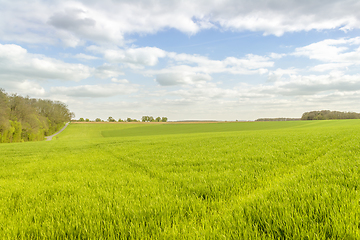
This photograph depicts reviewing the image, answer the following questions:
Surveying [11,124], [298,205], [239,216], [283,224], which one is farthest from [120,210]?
[11,124]

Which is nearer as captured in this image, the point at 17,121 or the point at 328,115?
the point at 17,121

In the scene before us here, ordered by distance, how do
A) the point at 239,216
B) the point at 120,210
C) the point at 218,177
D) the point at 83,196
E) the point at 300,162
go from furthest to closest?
the point at 300,162
the point at 218,177
the point at 83,196
the point at 120,210
the point at 239,216

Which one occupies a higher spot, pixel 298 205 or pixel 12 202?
pixel 298 205

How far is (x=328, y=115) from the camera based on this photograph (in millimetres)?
141625

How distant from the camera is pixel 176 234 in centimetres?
309

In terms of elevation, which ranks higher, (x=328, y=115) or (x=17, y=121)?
(x=328, y=115)

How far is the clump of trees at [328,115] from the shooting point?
446ft

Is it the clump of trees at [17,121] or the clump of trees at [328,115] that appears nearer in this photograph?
the clump of trees at [17,121]

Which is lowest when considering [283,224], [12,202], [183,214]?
[12,202]

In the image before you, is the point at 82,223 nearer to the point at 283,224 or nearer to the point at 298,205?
the point at 283,224

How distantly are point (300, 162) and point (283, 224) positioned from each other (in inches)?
258

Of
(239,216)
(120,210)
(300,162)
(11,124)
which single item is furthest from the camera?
(11,124)

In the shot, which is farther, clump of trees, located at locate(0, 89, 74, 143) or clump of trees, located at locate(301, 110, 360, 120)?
clump of trees, located at locate(301, 110, 360, 120)

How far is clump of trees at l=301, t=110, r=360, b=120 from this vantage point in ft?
446
